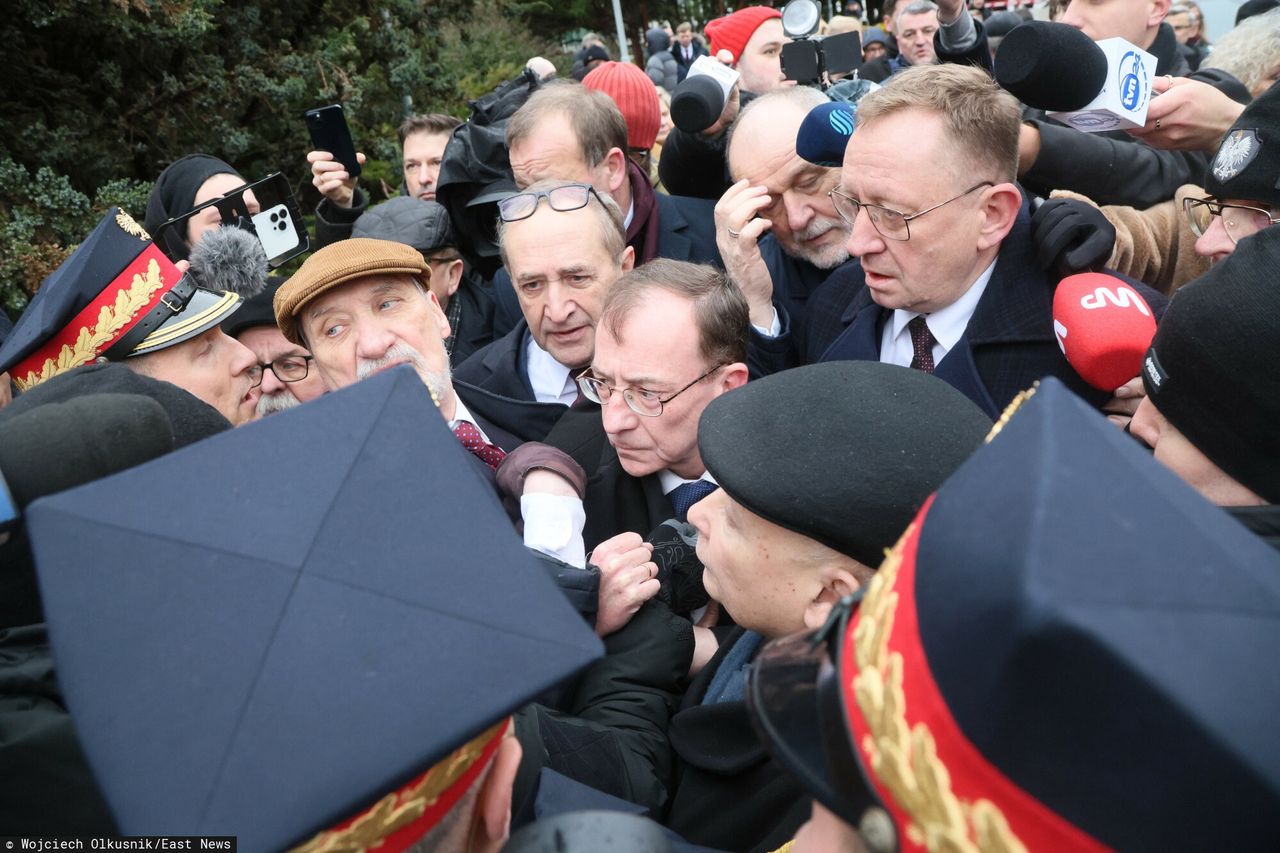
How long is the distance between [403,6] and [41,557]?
7501 millimetres

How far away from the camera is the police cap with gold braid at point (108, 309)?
2.58m

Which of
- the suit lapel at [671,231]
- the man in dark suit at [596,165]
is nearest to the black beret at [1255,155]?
the man in dark suit at [596,165]

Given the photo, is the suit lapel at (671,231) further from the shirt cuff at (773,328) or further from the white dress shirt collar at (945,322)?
the white dress shirt collar at (945,322)

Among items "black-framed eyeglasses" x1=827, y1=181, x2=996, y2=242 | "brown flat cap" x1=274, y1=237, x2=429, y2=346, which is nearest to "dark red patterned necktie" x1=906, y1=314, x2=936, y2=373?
"black-framed eyeglasses" x1=827, y1=181, x2=996, y2=242

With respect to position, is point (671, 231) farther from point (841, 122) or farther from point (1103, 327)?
point (1103, 327)

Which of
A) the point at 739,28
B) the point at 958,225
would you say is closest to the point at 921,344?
the point at 958,225

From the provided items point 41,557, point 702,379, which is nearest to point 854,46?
point 702,379

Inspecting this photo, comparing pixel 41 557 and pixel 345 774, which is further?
pixel 41 557

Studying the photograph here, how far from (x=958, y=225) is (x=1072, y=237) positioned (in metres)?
0.29

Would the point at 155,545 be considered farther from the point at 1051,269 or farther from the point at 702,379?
the point at 1051,269

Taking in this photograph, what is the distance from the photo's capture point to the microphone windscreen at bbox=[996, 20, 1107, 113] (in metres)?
2.39

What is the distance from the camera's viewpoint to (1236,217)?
2379mm

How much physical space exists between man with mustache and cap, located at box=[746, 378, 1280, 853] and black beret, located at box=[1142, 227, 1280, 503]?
720 mm

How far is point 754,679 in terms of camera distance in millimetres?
1153
